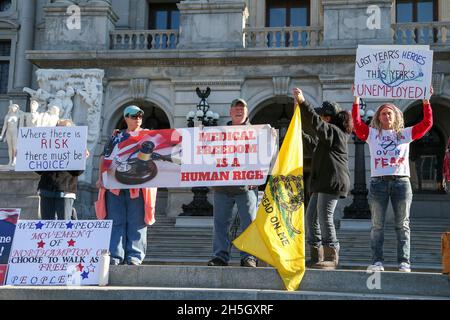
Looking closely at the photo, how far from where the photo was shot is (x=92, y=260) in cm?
696

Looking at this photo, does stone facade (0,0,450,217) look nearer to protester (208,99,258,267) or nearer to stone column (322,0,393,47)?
stone column (322,0,393,47)

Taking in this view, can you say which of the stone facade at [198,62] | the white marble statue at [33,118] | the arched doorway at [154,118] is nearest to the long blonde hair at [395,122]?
the stone facade at [198,62]

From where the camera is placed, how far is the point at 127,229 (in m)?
7.69

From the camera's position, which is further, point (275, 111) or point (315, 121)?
point (275, 111)

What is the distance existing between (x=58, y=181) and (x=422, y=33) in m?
15.4

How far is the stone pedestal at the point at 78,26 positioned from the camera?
22.0 metres

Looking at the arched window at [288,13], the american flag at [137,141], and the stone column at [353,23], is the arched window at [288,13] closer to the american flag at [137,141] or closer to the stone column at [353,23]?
the stone column at [353,23]

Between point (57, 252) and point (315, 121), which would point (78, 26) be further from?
point (315, 121)

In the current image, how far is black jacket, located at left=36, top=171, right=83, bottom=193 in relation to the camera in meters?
8.55

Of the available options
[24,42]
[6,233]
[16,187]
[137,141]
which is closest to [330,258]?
[137,141]
